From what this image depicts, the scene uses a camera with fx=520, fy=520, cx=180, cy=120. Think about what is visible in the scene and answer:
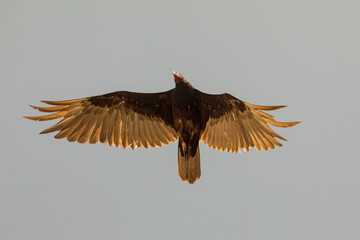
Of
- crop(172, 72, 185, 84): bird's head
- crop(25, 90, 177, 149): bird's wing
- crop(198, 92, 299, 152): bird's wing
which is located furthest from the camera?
crop(198, 92, 299, 152): bird's wing

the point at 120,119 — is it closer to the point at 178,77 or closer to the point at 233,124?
the point at 178,77

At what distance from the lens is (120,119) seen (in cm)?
1162

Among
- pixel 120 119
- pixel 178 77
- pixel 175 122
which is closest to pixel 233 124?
pixel 175 122

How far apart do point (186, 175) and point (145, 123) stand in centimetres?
160

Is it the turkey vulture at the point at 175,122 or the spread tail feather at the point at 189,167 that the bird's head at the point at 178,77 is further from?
the spread tail feather at the point at 189,167

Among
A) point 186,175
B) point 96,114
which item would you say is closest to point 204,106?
point 186,175

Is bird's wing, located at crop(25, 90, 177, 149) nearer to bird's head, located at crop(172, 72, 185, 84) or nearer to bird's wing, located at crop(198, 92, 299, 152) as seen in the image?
bird's head, located at crop(172, 72, 185, 84)

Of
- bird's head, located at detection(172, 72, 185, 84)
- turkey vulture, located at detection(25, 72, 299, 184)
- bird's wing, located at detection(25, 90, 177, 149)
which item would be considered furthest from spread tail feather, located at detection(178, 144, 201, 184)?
bird's head, located at detection(172, 72, 185, 84)

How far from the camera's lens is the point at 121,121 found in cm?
1162

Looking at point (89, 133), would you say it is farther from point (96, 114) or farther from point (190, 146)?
point (190, 146)

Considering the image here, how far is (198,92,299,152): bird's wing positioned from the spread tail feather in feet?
2.63

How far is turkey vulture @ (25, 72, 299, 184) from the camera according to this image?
11023 millimetres

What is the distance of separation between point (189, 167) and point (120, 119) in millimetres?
1922

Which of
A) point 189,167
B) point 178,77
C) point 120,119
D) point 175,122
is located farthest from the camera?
point 120,119
